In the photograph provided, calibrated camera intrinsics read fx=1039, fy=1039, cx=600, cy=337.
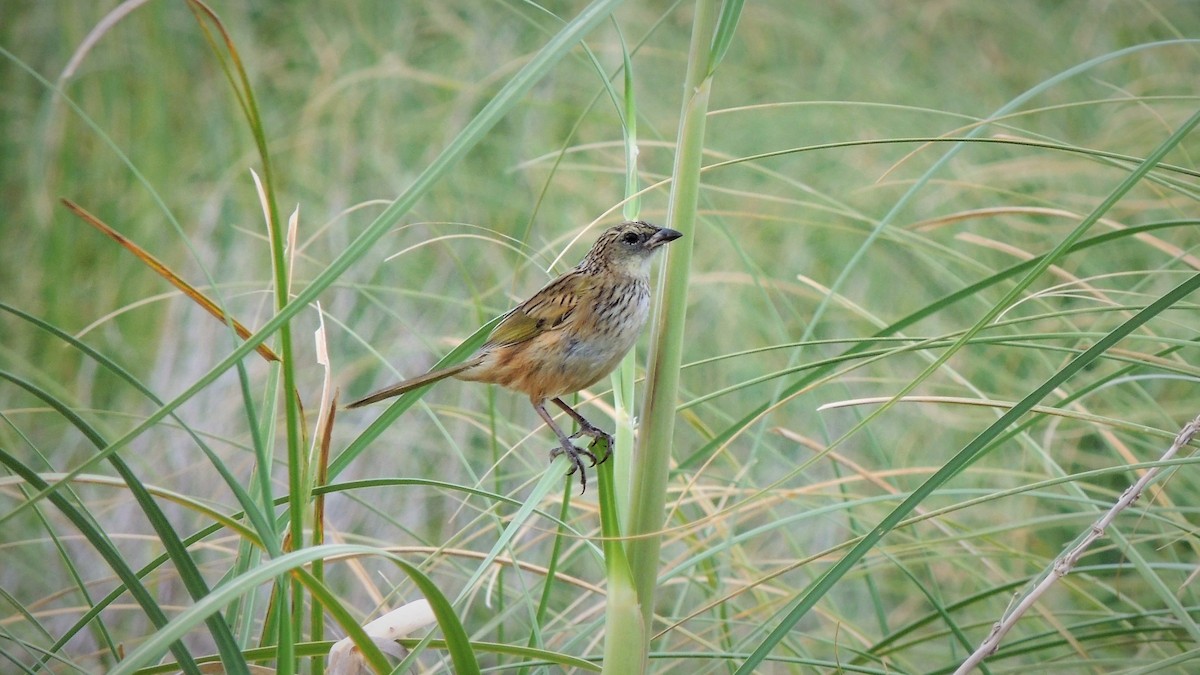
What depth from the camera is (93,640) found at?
357 centimetres

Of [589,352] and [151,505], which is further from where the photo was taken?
[589,352]

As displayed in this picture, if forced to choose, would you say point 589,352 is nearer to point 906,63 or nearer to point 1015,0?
point 906,63

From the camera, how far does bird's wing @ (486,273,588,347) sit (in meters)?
2.45

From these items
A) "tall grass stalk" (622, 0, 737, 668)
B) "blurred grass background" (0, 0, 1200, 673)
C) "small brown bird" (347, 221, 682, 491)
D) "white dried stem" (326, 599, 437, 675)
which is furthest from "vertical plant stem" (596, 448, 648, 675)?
"blurred grass background" (0, 0, 1200, 673)

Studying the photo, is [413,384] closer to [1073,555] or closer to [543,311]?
[543,311]

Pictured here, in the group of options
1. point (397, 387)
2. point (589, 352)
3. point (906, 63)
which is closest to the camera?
point (397, 387)

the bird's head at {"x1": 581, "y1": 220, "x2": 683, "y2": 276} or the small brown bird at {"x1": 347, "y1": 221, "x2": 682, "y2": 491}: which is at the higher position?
the bird's head at {"x1": 581, "y1": 220, "x2": 683, "y2": 276}

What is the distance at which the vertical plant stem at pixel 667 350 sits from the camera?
1338 mm

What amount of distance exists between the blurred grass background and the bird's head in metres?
0.39

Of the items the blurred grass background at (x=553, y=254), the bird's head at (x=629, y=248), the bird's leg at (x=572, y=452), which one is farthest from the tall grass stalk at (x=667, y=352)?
the bird's head at (x=629, y=248)

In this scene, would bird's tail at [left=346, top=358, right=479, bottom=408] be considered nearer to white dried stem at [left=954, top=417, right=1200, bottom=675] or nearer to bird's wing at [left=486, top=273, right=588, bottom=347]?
bird's wing at [left=486, top=273, right=588, bottom=347]

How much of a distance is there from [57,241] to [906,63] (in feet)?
15.9

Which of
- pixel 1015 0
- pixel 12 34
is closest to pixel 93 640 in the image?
pixel 12 34

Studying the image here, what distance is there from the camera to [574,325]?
2.35 metres
